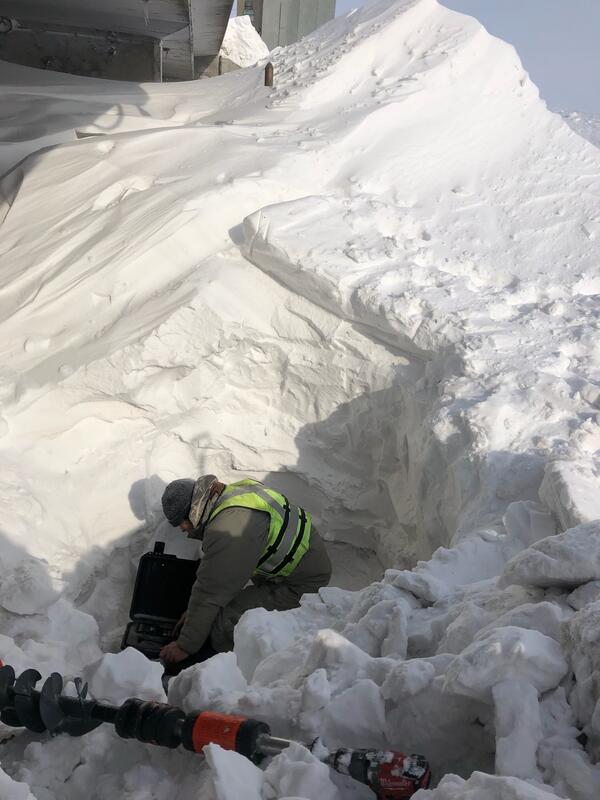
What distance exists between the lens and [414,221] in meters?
4.59

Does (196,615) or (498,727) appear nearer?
(498,727)

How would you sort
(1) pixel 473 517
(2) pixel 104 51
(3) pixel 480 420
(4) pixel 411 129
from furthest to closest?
1. (2) pixel 104 51
2. (4) pixel 411 129
3. (3) pixel 480 420
4. (1) pixel 473 517

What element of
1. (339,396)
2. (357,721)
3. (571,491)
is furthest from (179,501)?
(357,721)

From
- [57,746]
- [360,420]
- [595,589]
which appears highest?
[595,589]

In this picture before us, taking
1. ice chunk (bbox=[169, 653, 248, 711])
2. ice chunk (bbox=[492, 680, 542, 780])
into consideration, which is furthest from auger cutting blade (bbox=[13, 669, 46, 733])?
ice chunk (bbox=[492, 680, 542, 780])

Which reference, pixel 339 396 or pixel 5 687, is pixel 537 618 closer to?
pixel 5 687

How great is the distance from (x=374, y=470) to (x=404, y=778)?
275cm

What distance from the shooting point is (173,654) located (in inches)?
130

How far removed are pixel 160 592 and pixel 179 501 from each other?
610 mm

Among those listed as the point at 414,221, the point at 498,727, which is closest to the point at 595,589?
the point at 498,727

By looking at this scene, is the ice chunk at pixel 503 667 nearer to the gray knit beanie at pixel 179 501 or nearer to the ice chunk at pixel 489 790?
the ice chunk at pixel 489 790

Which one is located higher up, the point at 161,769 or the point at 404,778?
the point at 404,778

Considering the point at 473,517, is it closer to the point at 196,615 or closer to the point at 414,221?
the point at 196,615

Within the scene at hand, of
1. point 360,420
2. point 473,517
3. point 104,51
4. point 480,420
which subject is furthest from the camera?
point 104,51
